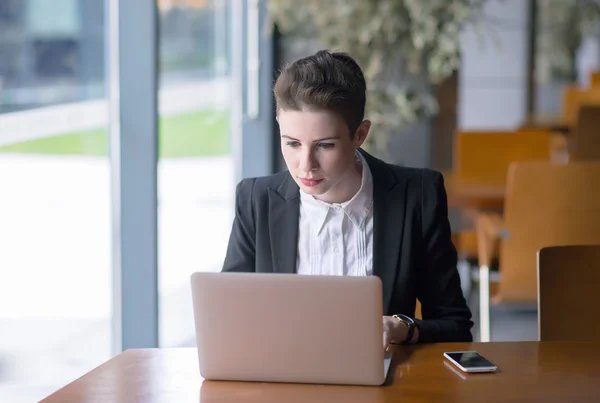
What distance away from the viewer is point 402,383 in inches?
60.3

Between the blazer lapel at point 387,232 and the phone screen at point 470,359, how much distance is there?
37cm

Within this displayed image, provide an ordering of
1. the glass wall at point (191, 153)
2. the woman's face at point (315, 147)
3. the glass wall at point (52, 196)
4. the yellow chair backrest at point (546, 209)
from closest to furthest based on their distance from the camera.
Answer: the woman's face at point (315, 147) < the glass wall at point (52, 196) < the yellow chair backrest at point (546, 209) < the glass wall at point (191, 153)

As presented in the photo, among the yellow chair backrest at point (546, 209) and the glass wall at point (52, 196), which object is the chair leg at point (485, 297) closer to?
the yellow chair backrest at point (546, 209)

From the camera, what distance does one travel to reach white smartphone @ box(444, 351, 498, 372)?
1.58 meters

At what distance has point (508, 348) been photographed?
5.69 feet

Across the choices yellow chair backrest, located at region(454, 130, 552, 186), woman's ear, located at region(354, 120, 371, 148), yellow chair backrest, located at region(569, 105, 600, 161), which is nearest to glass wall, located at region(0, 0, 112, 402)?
woman's ear, located at region(354, 120, 371, 148)

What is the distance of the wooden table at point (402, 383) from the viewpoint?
1467 mm

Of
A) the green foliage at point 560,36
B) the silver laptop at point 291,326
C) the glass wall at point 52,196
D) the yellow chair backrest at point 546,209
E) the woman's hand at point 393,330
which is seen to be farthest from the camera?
the green foliage at point 560,36

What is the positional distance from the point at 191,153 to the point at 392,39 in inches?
49.8

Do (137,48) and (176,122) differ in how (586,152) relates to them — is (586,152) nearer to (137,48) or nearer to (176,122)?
(176,122)

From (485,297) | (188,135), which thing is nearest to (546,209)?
(485,297)

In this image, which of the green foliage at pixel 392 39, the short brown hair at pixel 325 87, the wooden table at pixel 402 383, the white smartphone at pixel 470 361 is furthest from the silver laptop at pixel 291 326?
the green foliage at pixel 392 39

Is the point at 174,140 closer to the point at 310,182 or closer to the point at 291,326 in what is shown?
the point at 310,182

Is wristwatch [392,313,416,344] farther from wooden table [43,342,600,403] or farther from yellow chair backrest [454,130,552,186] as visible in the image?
yellow chair backrest [454,130,552,186]
